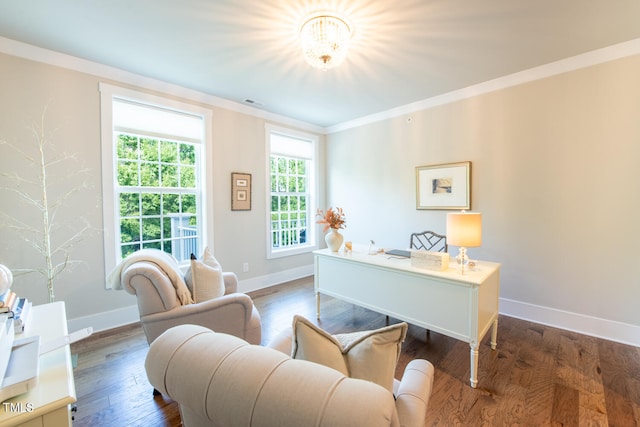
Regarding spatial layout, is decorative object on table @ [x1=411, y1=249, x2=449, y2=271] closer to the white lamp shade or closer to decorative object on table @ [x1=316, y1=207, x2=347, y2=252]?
the white lamp shade

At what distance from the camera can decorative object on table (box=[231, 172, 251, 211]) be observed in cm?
377

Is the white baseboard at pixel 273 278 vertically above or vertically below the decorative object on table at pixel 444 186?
below

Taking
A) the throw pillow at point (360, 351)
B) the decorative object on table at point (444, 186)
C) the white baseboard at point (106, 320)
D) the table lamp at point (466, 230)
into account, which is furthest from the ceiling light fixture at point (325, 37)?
the white baseboard at point (106, 320)

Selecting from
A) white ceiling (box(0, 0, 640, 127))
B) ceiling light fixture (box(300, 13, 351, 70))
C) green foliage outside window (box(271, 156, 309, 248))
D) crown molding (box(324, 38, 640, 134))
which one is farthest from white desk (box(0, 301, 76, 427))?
crown molding (box(324, 38, 640, 134))

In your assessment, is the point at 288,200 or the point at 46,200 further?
the point at 288,200

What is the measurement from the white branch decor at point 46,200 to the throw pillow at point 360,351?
2597 millimetres

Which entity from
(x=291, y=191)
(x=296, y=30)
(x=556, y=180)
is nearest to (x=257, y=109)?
(x=291, y=191)

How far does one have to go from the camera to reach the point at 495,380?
1981 millimetres

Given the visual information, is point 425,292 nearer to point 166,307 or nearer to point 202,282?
point 202,282

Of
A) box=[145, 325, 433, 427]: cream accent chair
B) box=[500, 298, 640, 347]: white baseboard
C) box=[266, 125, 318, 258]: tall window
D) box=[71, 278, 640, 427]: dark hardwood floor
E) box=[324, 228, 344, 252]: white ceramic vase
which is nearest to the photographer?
box=[145, 325, 433, 427]: cream accent chair

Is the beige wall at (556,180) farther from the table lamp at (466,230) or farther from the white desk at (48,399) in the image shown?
the white desk at (48,399)

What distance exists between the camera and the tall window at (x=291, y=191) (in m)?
4.34

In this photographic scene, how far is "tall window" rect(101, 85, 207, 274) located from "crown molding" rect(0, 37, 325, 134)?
133 mm

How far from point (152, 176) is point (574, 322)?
4.72m
